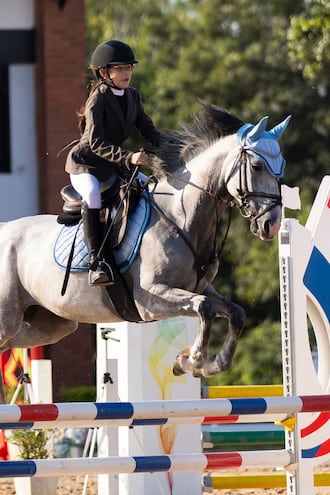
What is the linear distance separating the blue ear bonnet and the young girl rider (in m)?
0.56

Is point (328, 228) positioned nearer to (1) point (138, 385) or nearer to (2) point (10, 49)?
(1) point (138, 385)

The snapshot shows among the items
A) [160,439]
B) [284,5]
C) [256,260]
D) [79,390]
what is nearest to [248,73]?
[284,5]

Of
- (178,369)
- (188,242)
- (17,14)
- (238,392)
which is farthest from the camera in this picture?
(17,14)

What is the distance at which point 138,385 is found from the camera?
718 cm

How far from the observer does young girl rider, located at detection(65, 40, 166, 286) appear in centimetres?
625

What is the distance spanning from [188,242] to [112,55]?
1.05 m

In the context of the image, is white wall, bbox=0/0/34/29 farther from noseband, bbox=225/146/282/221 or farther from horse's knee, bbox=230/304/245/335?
horse's knee, bbox=230/304/245/335

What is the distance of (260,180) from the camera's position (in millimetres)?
5934

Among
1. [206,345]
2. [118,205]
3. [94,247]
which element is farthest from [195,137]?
[206,345]

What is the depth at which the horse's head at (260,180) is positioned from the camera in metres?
5.85

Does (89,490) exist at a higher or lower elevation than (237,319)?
lower

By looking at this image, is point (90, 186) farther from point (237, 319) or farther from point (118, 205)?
point (237, 319)

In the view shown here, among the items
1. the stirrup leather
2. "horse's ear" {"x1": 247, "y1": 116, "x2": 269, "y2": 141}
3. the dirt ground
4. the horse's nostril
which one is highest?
"horse's ear" {"x1": 247, "y1": 116, "x2": 269, "y2": 141}

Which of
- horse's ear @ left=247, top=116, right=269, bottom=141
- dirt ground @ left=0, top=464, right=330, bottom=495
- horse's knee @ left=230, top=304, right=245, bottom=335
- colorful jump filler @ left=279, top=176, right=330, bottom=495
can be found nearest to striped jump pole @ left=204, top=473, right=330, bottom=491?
colorful jump filler @ left=279, top=176, right=330, bottom=495
